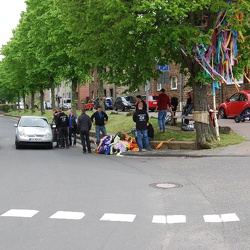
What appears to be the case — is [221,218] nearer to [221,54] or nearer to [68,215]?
[68,215]

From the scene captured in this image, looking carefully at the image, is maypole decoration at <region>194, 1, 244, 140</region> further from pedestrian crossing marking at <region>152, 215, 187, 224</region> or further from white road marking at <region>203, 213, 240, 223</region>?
pedestrian crossing marking at <region>152, 215, 187, 224</region>

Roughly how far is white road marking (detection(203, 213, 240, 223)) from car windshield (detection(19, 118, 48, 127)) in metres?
14.6

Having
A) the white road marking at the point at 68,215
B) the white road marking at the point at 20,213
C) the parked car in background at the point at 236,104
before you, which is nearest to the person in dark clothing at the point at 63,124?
the parked car in background at the point at 236,104

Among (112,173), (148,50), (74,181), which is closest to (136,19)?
(148,50)

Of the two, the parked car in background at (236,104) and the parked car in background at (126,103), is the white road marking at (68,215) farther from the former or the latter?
the parked car in background at (126,103)

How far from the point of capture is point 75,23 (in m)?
15.8

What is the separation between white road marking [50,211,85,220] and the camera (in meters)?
6.68

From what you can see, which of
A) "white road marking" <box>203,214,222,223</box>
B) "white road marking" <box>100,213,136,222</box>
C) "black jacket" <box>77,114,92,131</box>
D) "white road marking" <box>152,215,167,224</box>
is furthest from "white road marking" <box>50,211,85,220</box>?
"black jacket" <box>77,114,92,131</box>

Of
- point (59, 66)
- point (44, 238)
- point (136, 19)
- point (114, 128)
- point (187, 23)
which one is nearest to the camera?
point (44, 238)

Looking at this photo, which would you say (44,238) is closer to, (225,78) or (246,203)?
→ (246,203)

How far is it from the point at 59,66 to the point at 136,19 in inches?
691

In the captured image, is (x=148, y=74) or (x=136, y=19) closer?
(x=136, y=19)

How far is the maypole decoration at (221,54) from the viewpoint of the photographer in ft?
49.4

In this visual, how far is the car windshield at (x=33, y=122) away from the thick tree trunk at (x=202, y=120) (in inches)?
Result: 306
